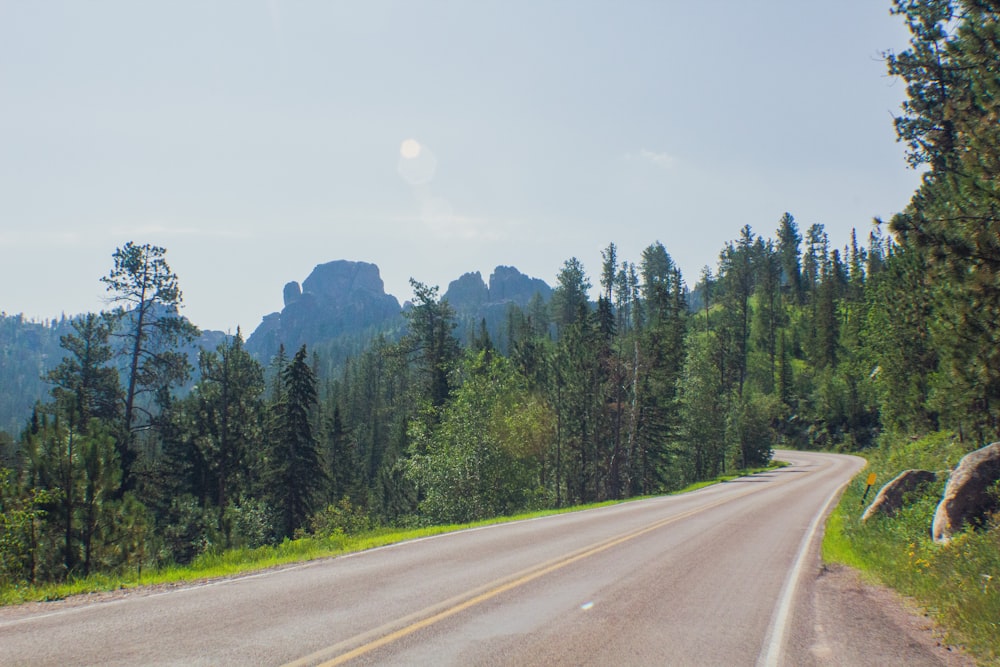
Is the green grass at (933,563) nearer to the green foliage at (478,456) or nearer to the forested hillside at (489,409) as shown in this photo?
the forested hillside at (489,409)

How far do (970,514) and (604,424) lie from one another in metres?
35.3

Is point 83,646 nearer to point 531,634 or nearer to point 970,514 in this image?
point 531,634

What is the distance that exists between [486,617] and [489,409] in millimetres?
31204

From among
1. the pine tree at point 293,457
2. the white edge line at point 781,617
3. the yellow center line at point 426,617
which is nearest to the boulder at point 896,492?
the white edge line at point 781,617

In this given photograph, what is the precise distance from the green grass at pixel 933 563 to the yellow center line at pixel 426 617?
17.3 ft

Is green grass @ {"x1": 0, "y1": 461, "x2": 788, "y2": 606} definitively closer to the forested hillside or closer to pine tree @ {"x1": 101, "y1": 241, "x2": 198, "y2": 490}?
the forested hillside

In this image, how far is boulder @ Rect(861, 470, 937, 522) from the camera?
51.6 feet

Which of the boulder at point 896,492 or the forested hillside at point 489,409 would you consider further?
the boulder at point 896,492

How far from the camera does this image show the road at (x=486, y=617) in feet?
19.2

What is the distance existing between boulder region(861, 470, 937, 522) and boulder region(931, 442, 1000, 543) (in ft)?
10.7

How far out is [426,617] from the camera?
7.09 m

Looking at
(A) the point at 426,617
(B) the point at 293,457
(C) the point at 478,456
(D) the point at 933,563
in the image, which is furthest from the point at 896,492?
(B) the point at 293,457

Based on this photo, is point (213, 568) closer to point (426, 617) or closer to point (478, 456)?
point (426, 617)

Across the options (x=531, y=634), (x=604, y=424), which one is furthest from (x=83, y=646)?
(x=604, y=424)
